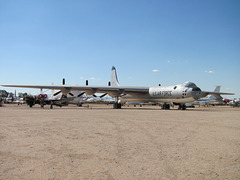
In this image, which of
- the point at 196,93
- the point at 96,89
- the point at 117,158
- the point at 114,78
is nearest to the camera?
the point at 117,158

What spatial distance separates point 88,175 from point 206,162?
2642 millimetres

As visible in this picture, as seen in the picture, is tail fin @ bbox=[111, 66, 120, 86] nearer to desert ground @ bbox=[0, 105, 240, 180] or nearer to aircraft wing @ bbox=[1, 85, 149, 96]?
aircraft wing @ bbox=[1, 85, 149, 96]

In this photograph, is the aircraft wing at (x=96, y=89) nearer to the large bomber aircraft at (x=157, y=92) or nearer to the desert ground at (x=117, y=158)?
the large bomber aircraft at (x=157, y=92)

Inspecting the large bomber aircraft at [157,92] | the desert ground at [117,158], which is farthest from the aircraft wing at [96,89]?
the desert ground at [117,158]

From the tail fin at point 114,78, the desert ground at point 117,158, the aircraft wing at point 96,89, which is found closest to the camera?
the desert ground at point 117,158

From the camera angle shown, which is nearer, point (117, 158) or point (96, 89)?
point (117, 158)

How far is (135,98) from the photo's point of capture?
39500mm

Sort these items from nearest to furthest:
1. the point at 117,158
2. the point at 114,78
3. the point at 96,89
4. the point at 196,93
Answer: the point at 117,158 → the point at 196,93 → the point at 96,89 → the point at 114,78

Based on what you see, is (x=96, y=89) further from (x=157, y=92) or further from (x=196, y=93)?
(x=196, y=93)

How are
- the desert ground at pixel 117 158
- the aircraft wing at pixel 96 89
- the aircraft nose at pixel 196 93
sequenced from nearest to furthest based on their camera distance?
the desert ground at pixel 117 158, the aircraft nose at pixel 196 93, the aircraft wing at pixel 96 89

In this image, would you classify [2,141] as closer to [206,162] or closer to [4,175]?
[4,175]

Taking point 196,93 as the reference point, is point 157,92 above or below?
above

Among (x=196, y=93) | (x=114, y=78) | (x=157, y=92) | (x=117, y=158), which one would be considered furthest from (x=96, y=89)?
(x=117, y=158)

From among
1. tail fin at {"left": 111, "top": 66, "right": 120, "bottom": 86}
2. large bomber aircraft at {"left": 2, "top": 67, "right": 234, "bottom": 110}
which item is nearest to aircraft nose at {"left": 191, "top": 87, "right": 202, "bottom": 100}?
large bomber aircraft at {"left": 2, "top": 67, "right": 234, "bottom": 110}
